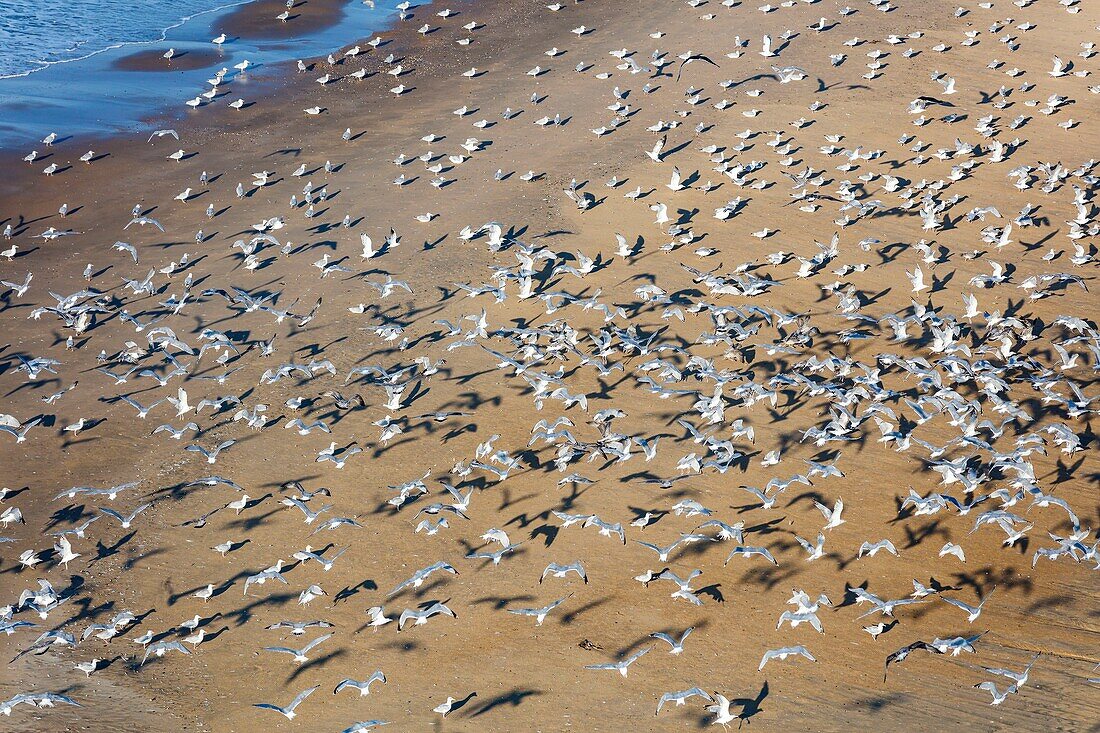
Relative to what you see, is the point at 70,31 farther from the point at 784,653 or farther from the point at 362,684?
the point at 784,653

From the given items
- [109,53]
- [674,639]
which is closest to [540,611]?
[674,639]

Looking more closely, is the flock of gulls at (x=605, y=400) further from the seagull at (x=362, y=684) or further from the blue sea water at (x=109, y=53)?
the blue sea water at (x=109, y=53)

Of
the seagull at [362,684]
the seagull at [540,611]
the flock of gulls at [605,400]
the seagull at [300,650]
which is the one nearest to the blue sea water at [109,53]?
the flock of gulls at [605,400]

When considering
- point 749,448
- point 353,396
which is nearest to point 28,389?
point 353,396

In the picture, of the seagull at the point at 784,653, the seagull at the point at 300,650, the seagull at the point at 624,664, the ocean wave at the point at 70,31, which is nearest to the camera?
the seagull at the point at 624,664

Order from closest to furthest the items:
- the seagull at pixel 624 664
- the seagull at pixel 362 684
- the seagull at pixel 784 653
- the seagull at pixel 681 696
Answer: the seagull at pixel 681 696 → the seagull at pixel 362 684 → the seagull at pixel 624 664 → the seagull at pixel 784 653

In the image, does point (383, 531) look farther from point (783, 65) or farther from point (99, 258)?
point (783, 65)

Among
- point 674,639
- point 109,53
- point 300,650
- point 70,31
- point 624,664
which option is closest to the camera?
point 624,664
